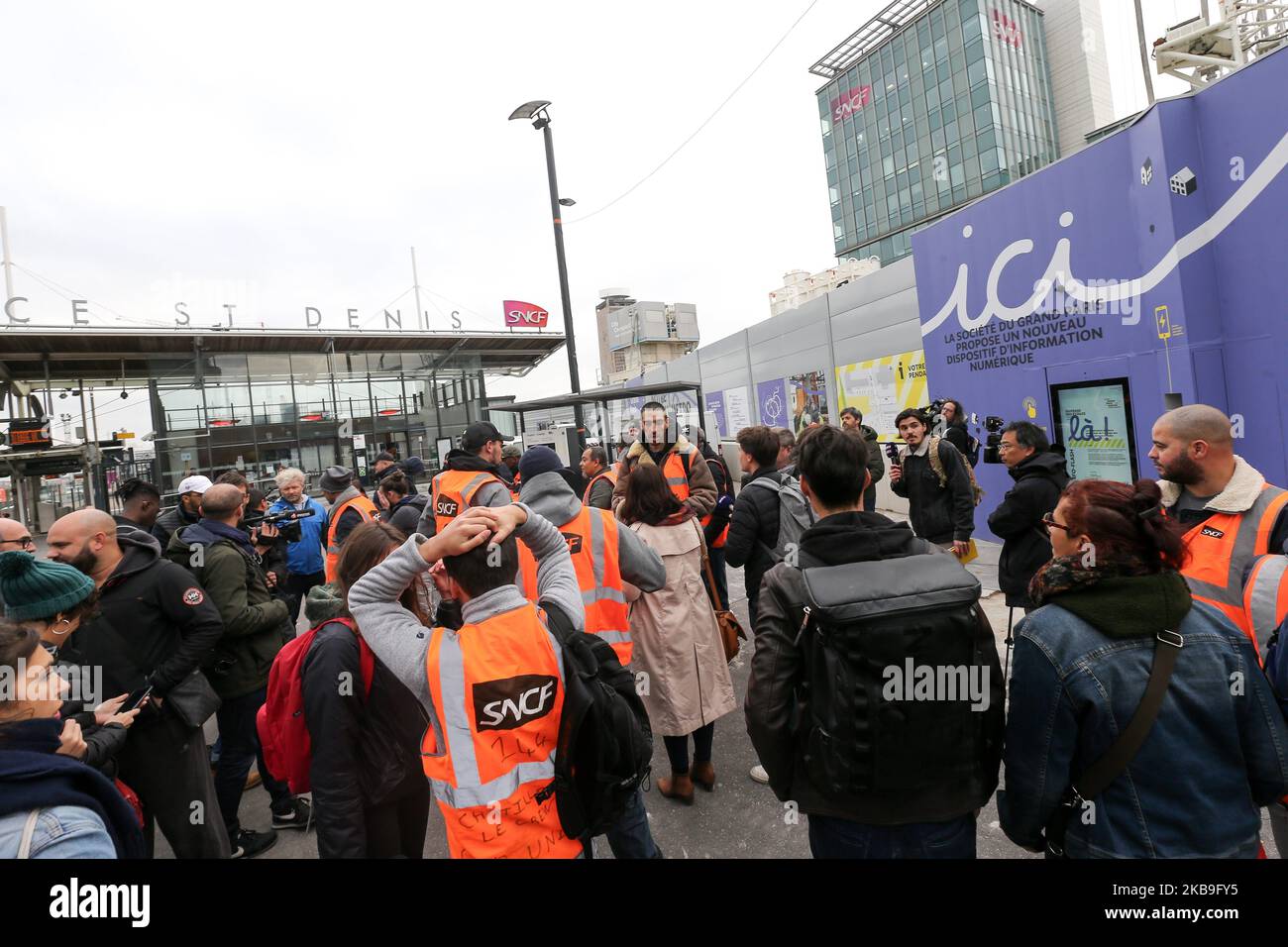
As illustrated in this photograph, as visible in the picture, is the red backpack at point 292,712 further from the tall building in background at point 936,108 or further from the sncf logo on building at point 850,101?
the sncf logo on building at point 850,101

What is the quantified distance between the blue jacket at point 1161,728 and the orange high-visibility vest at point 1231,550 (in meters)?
0.72

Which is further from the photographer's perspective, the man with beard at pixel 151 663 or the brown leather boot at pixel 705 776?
the brown leather boot at pixel 705 776

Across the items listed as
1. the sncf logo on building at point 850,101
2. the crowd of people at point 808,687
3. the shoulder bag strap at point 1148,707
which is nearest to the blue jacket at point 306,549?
the crowd of people at point 808,687

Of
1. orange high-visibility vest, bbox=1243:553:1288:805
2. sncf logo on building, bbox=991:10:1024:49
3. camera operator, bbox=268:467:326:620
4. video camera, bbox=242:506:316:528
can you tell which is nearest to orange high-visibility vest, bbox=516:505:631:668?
orange high-visibility vest, bbox=1243:553:1288:805

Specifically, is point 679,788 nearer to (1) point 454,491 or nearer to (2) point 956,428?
(1) point 454,491

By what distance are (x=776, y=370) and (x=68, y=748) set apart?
47.0 feet

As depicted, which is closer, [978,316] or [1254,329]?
[1254,329]

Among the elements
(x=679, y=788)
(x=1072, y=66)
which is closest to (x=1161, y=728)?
(x=679, y=788)

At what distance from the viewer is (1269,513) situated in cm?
215

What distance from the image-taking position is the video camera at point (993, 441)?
4.93 meters

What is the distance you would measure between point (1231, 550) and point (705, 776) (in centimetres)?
260

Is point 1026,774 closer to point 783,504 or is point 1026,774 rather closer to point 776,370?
point 783,504

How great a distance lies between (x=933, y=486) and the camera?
16.6 ft
